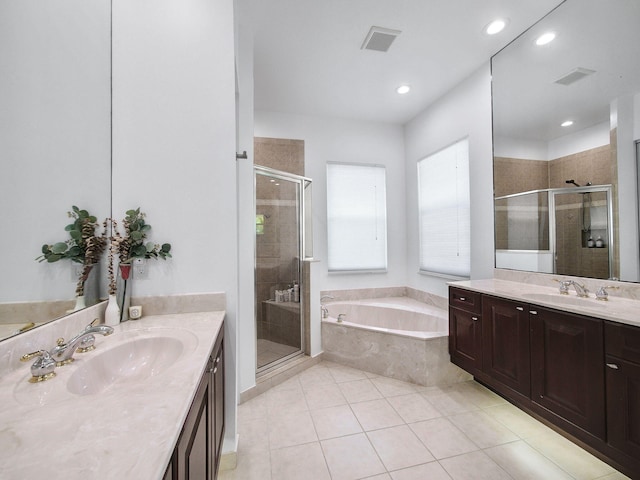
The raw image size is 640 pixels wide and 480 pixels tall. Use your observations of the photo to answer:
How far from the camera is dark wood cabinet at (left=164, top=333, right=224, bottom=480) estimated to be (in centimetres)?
70

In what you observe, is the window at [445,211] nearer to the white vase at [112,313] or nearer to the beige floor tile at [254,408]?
the beige floor tile at [254,408]

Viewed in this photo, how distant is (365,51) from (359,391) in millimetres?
3065

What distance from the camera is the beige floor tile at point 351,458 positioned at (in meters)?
1.58

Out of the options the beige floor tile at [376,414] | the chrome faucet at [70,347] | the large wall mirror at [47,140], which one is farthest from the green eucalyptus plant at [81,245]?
the beige floor tile at [376,414]

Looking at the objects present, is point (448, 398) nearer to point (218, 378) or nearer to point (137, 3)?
point (218, 378)

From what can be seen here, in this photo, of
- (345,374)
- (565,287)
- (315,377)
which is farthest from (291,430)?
(565,287)

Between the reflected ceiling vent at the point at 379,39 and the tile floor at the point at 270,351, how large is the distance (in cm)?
281

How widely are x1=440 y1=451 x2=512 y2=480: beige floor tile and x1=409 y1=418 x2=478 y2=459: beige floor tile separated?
0.04 m

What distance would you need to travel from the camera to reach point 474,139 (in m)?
2.91

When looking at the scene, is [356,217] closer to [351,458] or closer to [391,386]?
[391,386]

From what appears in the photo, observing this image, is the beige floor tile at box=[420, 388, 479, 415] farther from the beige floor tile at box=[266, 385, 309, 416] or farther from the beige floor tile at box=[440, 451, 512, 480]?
the beige floor tile at box=[266, 385, 309, 416]

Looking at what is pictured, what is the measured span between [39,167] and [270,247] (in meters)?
1.94

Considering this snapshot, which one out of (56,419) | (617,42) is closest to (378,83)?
(617,42)

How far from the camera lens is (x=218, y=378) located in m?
1.40
